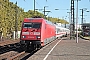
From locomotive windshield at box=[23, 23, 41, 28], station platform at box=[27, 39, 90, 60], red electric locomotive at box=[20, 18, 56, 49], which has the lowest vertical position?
station platform at box=[27, 39, 90, 60]

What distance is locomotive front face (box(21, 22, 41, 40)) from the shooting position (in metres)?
22.8

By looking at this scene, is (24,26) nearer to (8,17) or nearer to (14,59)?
(14,59)

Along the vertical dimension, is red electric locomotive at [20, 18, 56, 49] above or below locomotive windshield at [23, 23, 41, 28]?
below

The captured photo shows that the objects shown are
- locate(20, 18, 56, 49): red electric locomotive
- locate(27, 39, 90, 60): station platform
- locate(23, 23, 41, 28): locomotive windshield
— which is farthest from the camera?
locate(23, 23, 41, 28): locomotive windshield

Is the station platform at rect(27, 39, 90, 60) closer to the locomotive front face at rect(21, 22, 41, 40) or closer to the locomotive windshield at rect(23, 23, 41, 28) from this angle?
the locomotive front face at rect(21, 22, 41, 40)

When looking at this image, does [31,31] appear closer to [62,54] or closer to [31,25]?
[31,25]

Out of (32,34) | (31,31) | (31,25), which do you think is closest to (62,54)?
(32,34)

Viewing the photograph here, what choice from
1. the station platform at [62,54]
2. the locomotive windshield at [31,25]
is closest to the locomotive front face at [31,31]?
the locomotive windshield at [31,25]

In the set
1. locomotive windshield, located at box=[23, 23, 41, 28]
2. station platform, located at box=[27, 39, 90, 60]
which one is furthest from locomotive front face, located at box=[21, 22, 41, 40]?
station platform, located at box=[27, 39, 90, 60]

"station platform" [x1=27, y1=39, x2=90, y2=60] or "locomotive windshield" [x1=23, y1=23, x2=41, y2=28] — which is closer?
"station platform" [x1=27, y1=39, x2=90, y2=60]

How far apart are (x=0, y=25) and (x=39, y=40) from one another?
3356 centimetres

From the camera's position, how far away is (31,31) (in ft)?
75.6

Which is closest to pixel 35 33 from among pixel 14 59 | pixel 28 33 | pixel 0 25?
pixel 28 33

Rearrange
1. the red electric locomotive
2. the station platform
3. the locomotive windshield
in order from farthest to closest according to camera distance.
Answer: the locomotive windshield, the red electric locomotive, the station platform
